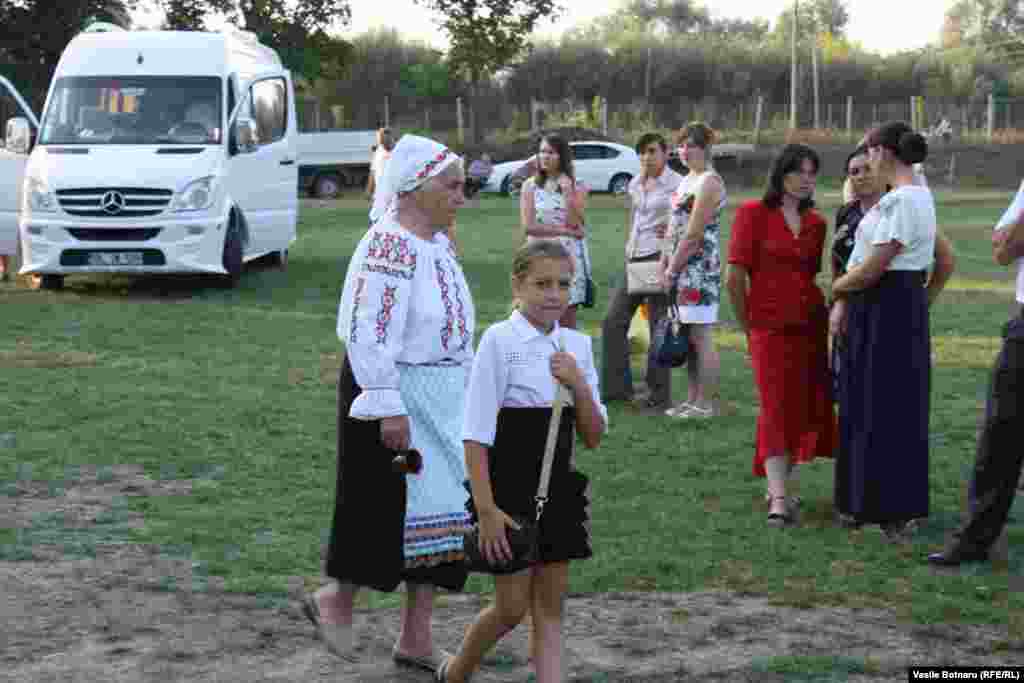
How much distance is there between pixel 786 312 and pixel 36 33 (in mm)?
45138

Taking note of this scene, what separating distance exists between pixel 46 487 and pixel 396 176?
3.94 metres

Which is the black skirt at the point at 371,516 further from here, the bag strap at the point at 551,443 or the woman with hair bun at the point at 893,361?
the woman with hair bun at the point at 893,361

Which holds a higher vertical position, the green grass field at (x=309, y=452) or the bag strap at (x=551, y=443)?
the bag strap at (x=551, y=443)

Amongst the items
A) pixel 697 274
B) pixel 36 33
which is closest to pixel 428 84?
pixel 36 33

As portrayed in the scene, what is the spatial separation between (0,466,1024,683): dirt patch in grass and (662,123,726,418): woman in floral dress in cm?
357

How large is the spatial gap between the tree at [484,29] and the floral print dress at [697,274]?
4889 cm

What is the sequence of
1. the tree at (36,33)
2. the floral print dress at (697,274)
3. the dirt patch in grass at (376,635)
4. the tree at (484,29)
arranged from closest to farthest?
the dirt patch in grass at (376,635) < the floral print dress at (697,274) < the tree at (36,33) < the tree at (484,29)

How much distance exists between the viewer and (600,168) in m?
48.5

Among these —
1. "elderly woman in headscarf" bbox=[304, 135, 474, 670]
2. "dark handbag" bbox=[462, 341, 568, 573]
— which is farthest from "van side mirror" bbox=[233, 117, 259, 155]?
"dark handbag" bbox=[462, 341, 568, 573]

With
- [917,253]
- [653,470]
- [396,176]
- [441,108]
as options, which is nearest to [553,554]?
[396,176]

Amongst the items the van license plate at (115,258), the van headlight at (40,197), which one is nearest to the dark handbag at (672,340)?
the van license plate at (115,258)

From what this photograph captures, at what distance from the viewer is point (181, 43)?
20.0 meters

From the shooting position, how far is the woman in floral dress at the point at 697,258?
408 inches

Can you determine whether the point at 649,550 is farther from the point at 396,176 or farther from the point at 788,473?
the point at 396,176
